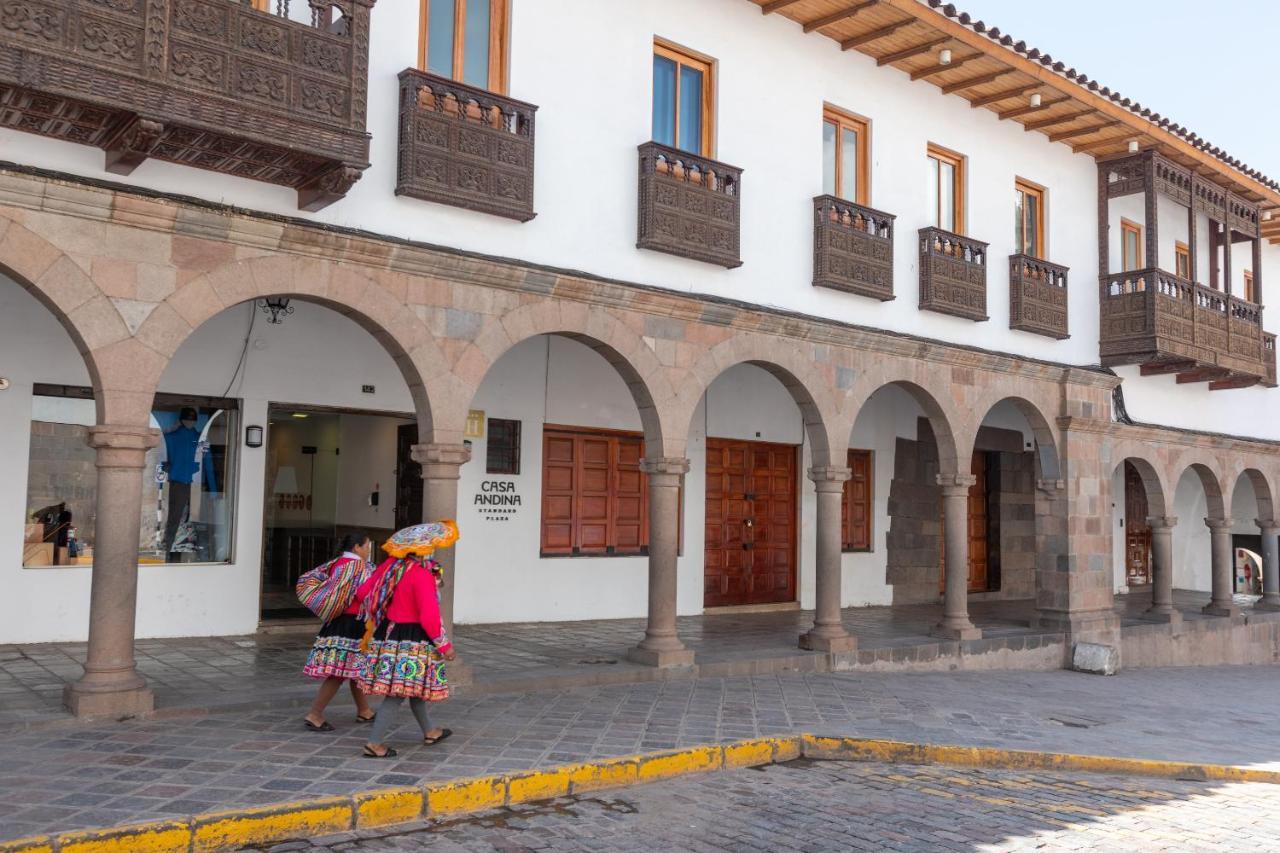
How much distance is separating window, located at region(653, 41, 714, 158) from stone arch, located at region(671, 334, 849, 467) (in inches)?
74.3

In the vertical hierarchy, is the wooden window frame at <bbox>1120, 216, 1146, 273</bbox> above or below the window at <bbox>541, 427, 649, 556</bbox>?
A: above

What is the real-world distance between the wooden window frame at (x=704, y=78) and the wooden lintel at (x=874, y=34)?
1880mm

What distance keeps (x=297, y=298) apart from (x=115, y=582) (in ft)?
7.34

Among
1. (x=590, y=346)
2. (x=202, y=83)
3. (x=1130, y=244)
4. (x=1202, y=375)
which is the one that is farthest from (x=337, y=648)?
(x=1202, y=375)

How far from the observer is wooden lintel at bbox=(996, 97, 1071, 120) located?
12727 mm

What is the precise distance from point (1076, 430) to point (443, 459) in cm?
893

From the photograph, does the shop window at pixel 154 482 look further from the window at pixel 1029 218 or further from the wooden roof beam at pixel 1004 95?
the window at pixel 1029 218

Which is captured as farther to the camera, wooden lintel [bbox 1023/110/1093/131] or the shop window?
wooden lintel [bbox 1023/110/1093/131]

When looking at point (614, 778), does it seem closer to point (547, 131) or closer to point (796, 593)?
point (547, 131)

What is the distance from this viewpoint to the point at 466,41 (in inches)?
339

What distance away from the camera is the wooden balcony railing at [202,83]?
19.6ft

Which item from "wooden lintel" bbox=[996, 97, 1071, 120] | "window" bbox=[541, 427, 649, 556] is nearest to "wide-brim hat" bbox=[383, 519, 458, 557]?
"window" bbox=[541, 427, 649, 556]

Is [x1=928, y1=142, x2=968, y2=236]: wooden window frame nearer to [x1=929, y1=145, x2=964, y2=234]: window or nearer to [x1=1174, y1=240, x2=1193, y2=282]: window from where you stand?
[x1=929, y1=145, x2=964, y2=234]: window

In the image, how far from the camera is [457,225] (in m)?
8.27
